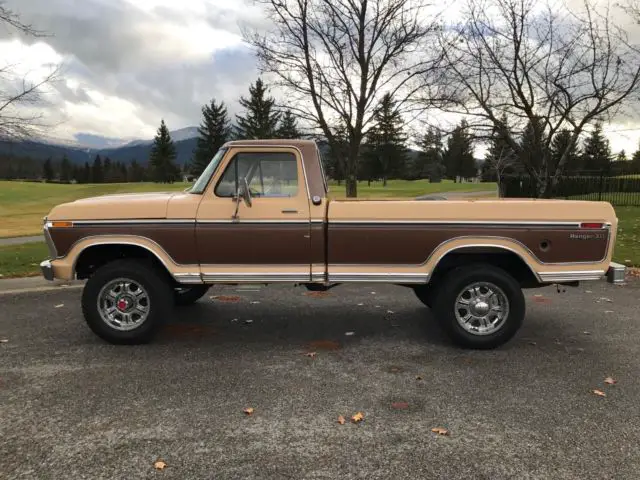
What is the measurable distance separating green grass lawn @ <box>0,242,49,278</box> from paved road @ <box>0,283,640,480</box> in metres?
3.21

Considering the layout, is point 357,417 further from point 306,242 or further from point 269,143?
point 269,143

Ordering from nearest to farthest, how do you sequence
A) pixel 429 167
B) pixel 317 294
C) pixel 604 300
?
pixel 604 300 → pixel 317 294 → pixel 429 167

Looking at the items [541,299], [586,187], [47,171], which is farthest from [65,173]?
[541,299]

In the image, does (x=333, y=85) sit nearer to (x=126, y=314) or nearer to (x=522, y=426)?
(x=126, y=314)

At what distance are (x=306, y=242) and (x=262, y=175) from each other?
2.71 feet

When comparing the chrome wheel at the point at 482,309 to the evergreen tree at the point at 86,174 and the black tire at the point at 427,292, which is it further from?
the evergreen tree at the point at 86,174

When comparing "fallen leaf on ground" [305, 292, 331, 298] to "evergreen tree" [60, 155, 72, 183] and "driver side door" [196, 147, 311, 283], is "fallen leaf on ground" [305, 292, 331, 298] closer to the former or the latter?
"driver side door" [196, 147, 311, 283]

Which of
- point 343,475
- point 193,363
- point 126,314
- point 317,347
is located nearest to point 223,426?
point 343,475

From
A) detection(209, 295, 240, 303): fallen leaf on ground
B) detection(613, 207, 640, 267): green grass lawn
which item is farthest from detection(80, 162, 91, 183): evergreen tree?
detection(209, 295, 240, 303): fallen leaf on ground

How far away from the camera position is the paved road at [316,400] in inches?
123

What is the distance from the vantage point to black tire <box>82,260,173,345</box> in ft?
16.8

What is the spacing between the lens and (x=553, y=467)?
3.08 m

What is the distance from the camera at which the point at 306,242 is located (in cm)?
510

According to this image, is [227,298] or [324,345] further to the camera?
[227,298]
